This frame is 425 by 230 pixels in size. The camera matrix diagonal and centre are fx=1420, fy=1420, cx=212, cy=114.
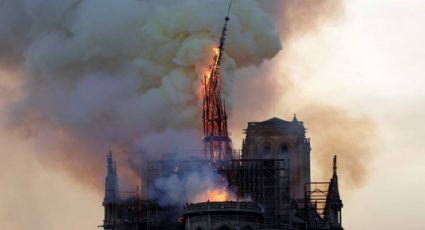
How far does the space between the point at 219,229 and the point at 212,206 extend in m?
3.30

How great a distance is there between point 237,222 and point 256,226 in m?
3.24

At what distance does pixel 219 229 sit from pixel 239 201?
18.2ft

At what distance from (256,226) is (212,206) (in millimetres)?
6844

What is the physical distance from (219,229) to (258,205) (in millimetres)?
7613

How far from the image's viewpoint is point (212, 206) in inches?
7618

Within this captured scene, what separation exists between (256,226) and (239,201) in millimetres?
4451

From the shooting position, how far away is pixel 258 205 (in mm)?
198125

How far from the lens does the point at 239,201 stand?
196875 millimetres

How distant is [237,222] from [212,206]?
404 centimetres

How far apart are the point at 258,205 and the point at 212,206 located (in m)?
7.91

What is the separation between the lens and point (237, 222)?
19325cm
